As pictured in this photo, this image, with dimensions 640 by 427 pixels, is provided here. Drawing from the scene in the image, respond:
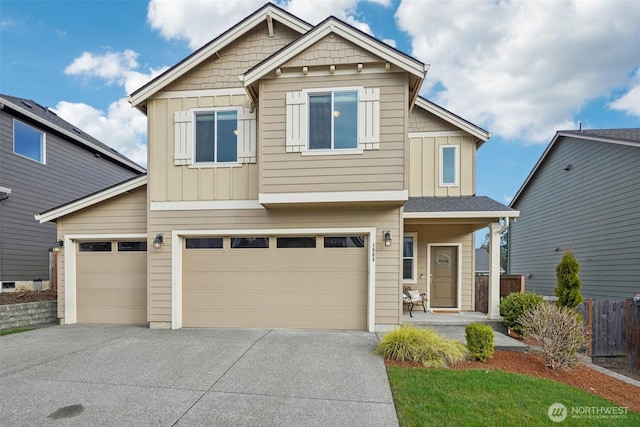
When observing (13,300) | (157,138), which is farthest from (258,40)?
(13,300)

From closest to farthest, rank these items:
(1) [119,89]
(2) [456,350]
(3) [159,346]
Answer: (2) [456,350]
(3) [159,346]
(1) [119,89]

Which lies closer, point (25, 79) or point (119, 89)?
point (25, 79)

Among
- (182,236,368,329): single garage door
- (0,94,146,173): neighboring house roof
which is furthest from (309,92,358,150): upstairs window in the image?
(0,94,146,173): neighboring house roof

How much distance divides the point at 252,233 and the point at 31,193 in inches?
369

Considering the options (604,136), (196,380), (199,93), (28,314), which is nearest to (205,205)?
(199,93)

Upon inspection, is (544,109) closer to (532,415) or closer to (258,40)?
(258,40)

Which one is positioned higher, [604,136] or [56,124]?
[56,124]

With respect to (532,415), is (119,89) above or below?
above

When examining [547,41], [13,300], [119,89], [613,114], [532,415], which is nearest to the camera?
[532,415]

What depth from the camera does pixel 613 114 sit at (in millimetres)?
22500

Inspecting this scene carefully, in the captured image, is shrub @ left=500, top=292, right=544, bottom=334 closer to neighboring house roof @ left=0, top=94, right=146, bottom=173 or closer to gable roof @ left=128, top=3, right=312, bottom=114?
gable roof @ left=128, top=3, right=312, bottom=114

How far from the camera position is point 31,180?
36.0 ft

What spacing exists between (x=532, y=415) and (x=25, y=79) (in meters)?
22.3

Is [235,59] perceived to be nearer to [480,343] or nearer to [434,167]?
[434,167]
